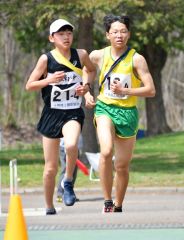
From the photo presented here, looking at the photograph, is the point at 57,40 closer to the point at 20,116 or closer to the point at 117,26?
the point at 117,26

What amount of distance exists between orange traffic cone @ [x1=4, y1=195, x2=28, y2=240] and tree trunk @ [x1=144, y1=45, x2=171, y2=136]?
1177 inches

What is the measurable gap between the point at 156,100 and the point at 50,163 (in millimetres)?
27922

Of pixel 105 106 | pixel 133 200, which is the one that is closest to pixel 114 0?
pixel 133 200

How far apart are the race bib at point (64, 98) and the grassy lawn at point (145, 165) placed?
848 centimetres

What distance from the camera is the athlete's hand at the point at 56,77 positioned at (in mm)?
11156

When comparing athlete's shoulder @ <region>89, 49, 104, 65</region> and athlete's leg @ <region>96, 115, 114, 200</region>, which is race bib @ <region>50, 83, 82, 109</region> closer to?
athlete's leg @ <region>96, 115, 114, 200</region>

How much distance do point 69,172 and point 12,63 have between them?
110ft

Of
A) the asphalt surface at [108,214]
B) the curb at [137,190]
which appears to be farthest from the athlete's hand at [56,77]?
the curb at [137,190]

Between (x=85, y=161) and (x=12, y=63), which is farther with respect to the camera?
(x=12, y=63)

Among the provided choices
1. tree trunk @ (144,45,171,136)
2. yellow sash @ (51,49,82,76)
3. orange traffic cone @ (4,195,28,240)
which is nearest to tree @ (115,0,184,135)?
tree trunk @ (144,45,171,136)

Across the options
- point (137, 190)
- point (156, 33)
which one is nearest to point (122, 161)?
point (137, 190)

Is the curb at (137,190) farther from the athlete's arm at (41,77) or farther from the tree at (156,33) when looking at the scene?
the athlete's arm at (41,77)

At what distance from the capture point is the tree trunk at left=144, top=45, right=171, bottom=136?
38.6 meters

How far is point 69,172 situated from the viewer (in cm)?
1159
